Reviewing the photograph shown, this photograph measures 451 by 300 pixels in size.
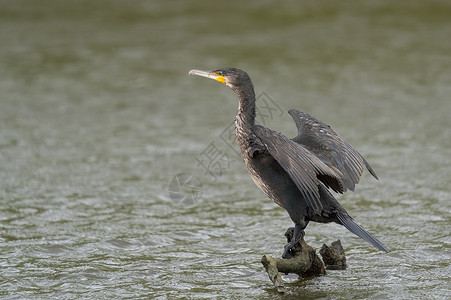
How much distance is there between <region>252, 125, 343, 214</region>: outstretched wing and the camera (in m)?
5.50

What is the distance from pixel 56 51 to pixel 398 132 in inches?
260

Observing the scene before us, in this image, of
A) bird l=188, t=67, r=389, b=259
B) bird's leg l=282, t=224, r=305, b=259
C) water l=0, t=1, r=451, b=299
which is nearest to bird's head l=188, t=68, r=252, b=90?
bird l=188, t=67, r=389, b=259

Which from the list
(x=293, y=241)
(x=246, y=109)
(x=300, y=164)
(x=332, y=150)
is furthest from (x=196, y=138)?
(x=300, y=164)

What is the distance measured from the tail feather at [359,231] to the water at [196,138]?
32 centimetres

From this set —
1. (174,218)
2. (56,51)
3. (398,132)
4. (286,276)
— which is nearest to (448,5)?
(398,132)

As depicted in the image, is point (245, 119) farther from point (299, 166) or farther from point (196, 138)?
point (196, 138)

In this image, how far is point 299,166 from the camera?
5.56 m

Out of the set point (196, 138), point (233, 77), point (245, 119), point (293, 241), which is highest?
point (233, 77)

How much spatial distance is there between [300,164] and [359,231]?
70 centimetres

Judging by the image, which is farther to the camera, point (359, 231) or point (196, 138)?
point (196, 138)

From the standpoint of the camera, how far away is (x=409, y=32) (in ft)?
47.3

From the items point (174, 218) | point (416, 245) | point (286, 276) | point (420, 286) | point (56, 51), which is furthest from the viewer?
point (56, 51)

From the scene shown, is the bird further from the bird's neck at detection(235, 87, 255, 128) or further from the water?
the water

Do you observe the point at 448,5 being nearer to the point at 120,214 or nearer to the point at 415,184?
the point at 415,184
